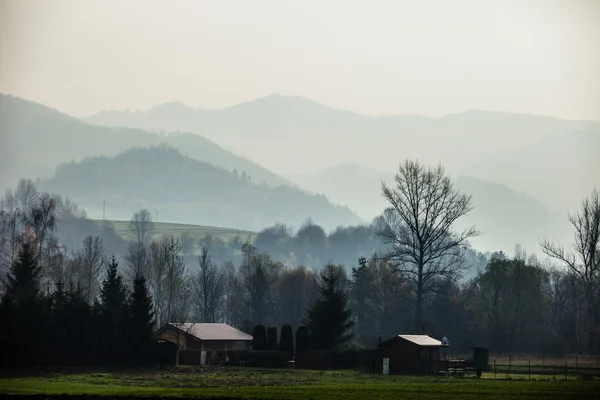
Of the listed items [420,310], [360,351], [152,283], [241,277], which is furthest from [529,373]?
[241,277]

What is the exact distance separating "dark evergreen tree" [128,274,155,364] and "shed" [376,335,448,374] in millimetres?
15409

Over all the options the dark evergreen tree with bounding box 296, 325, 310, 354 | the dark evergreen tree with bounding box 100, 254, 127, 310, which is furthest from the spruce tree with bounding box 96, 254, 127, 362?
the dark evergreen tree with bounding box 296, 325, 310, 354

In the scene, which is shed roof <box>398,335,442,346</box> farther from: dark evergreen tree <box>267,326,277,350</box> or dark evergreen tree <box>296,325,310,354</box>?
dark evergreen tree <box>267,326,277,350</box>

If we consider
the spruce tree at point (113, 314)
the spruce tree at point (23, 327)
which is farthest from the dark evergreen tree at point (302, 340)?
the spruce tree at point (23, 327)

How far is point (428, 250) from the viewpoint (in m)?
85.9

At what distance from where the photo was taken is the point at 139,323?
219ft

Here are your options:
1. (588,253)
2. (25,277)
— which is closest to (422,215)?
(588,253)

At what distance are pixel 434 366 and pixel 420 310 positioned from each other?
18.9m

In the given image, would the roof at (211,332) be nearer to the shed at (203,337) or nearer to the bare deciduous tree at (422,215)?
the shed at (203,337)

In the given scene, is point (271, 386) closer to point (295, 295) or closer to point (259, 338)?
point (259, 338)

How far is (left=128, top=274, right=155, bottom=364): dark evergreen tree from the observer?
6531 centimetres

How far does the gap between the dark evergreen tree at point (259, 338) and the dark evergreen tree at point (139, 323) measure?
39.5ft

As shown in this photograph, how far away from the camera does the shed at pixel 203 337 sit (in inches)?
2980

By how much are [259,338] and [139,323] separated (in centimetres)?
1387
